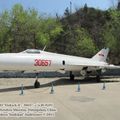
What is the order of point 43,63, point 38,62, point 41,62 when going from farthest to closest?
point 43,63
point 41,62
point 38,62

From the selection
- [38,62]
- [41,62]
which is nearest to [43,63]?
[41,62]

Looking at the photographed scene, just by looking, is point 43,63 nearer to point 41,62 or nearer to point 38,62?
point 41,62

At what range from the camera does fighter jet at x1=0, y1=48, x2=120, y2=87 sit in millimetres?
20078

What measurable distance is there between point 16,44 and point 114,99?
34173mm

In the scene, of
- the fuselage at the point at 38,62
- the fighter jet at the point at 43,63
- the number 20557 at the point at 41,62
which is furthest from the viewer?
the number 20557 at the point at 41,62

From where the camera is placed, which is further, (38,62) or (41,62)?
(41,62)

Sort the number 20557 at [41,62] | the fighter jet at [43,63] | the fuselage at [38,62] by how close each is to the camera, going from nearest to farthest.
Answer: the fuselage at [38,62]
the fighter jet at [43,63]
the number 20557 at [41,62]

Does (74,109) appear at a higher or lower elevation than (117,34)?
lower

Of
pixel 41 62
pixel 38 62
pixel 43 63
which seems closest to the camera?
pixel 38 62

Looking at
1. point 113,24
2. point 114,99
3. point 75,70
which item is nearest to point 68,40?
point 113,24

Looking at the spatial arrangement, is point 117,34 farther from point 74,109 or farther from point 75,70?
point 74,109

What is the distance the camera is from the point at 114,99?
1579 centimetres

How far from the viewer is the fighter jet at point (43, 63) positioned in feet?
65.9

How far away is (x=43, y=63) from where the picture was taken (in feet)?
73.6
